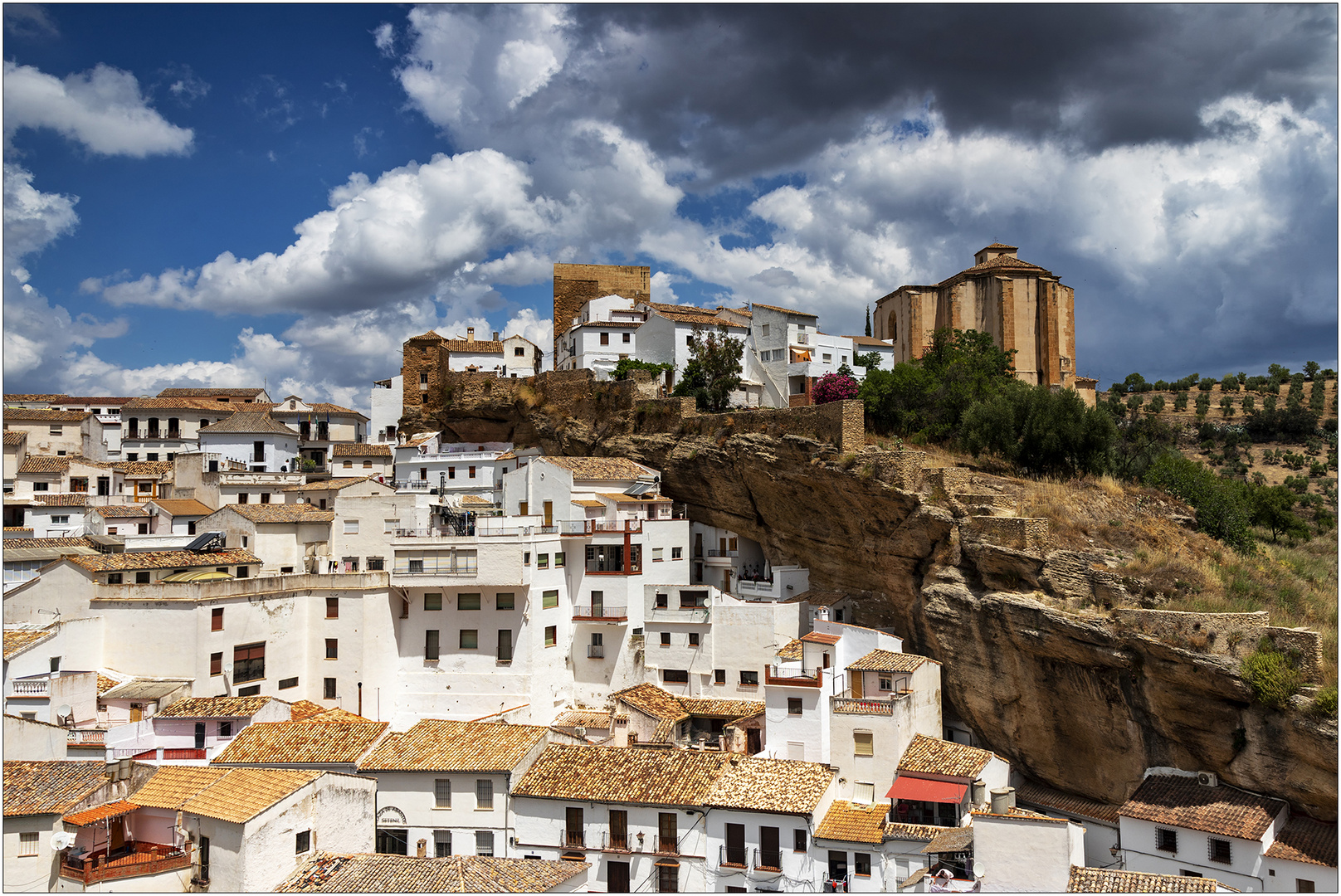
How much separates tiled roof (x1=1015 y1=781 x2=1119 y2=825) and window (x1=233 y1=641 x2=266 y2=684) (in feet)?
79.6

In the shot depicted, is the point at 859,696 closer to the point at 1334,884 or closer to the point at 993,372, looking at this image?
the point at 1334,884

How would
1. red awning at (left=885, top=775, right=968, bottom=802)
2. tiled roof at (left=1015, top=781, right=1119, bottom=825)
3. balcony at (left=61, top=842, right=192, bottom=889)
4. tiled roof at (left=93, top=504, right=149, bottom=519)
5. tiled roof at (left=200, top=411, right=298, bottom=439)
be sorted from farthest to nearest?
tiled roof at (left=200, top=411, right=298, bottom=439) → tiled roof at (left=93, top=504, right=149, bottom=519) → tiled roof at (left=1015, top=781, right=1119, bottom=825) → red awning at (left=885, top=775, right=968, bottom=802) → balcony at (left=61, top=842, right=192, bottom=889)

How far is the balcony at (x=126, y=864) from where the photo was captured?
19828 millimetres

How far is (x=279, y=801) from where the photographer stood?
68.7 feet

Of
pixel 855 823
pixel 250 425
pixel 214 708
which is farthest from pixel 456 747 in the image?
pixel 250 425

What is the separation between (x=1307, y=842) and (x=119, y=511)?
44.5m

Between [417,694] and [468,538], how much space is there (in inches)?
220

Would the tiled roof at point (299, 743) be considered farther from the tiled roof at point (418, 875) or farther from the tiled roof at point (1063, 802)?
the tiled roof at point (1063, 802)

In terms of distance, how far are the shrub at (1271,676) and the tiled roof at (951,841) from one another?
295 inches

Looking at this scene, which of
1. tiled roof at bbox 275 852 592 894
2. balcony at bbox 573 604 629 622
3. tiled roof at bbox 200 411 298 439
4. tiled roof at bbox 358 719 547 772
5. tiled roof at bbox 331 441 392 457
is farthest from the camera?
tiled roof at bbox 331 441 392 457

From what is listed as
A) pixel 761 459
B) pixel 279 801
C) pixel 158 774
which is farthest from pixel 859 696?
pixel 158 774

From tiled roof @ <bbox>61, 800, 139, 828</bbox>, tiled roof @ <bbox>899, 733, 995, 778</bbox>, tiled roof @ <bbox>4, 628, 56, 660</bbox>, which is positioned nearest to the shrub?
tiled roof @ <bbox>899, 733, 995, 778</bbox>

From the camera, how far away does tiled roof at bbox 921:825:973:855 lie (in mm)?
22203

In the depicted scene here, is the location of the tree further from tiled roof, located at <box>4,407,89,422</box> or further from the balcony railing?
tiled roof, located at <box>4,407,89,422</box>
